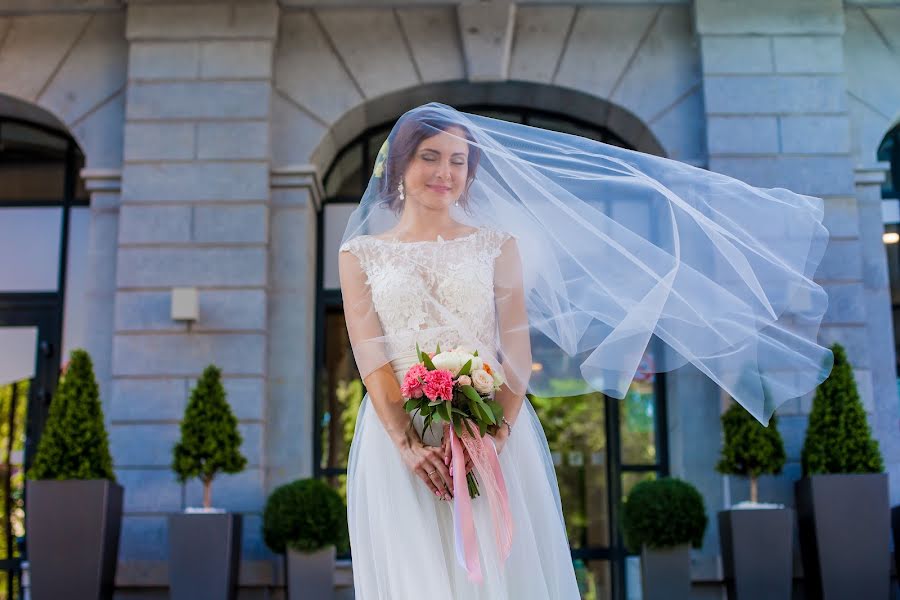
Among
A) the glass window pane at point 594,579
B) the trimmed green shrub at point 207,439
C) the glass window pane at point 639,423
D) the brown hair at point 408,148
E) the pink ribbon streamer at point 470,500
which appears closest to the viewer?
the pink ribbon streamer at point 470,500

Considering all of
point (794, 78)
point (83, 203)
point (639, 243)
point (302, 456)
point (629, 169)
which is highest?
point (794, 78)

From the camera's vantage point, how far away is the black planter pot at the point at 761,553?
6758 millimetres

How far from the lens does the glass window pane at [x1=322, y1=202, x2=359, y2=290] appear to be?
856 centimetres

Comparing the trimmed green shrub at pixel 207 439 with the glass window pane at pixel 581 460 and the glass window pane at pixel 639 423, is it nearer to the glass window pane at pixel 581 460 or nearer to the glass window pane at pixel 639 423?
the glass window pane at pixel 581 460

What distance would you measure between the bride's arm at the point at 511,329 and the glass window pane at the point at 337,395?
15.8ft

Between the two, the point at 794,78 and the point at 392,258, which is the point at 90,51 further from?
the point at 392,258

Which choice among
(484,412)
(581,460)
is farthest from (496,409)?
(581,460)

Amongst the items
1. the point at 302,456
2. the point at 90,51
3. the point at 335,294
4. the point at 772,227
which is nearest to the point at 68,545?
the point at 302,456

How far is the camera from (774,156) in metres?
7.98

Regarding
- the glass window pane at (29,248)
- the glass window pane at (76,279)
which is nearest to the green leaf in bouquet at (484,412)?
the glass window pane at (76,279)

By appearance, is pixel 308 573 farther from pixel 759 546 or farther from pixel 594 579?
pixel 759 546

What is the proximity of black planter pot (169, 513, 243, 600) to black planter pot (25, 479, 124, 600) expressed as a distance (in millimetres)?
416

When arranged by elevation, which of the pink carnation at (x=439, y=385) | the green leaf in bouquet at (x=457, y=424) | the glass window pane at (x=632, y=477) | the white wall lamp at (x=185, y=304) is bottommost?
the glass window pane at (x=632, y=477)

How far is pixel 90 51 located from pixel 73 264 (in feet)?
5.34
